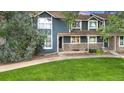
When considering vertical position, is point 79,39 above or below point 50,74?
above

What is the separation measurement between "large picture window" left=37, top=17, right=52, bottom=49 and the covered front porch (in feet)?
0.44

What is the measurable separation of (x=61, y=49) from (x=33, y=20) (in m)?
0.58

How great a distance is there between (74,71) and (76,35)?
1.76ft

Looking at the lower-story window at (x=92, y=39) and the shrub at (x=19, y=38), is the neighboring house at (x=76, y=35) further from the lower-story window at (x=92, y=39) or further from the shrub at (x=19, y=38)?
the shrub at (x=19, y=38)

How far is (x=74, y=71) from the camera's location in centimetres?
605

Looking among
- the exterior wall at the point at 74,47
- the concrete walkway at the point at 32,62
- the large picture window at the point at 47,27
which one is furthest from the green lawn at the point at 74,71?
the large picture window at the point at 47,27

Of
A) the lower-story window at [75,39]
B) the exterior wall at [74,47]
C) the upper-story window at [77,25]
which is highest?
the upper-story window at [77,25]

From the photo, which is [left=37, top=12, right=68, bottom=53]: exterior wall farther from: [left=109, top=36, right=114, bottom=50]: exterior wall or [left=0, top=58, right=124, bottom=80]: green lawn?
[left=109, top=36, right=114, bottom=50]: exterior wall

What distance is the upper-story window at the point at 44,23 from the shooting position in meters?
6.21

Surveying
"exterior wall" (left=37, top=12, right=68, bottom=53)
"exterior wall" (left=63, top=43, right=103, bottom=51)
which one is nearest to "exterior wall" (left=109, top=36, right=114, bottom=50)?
"exterior wall" (left=63, top=43, right=103, bottom=51)
